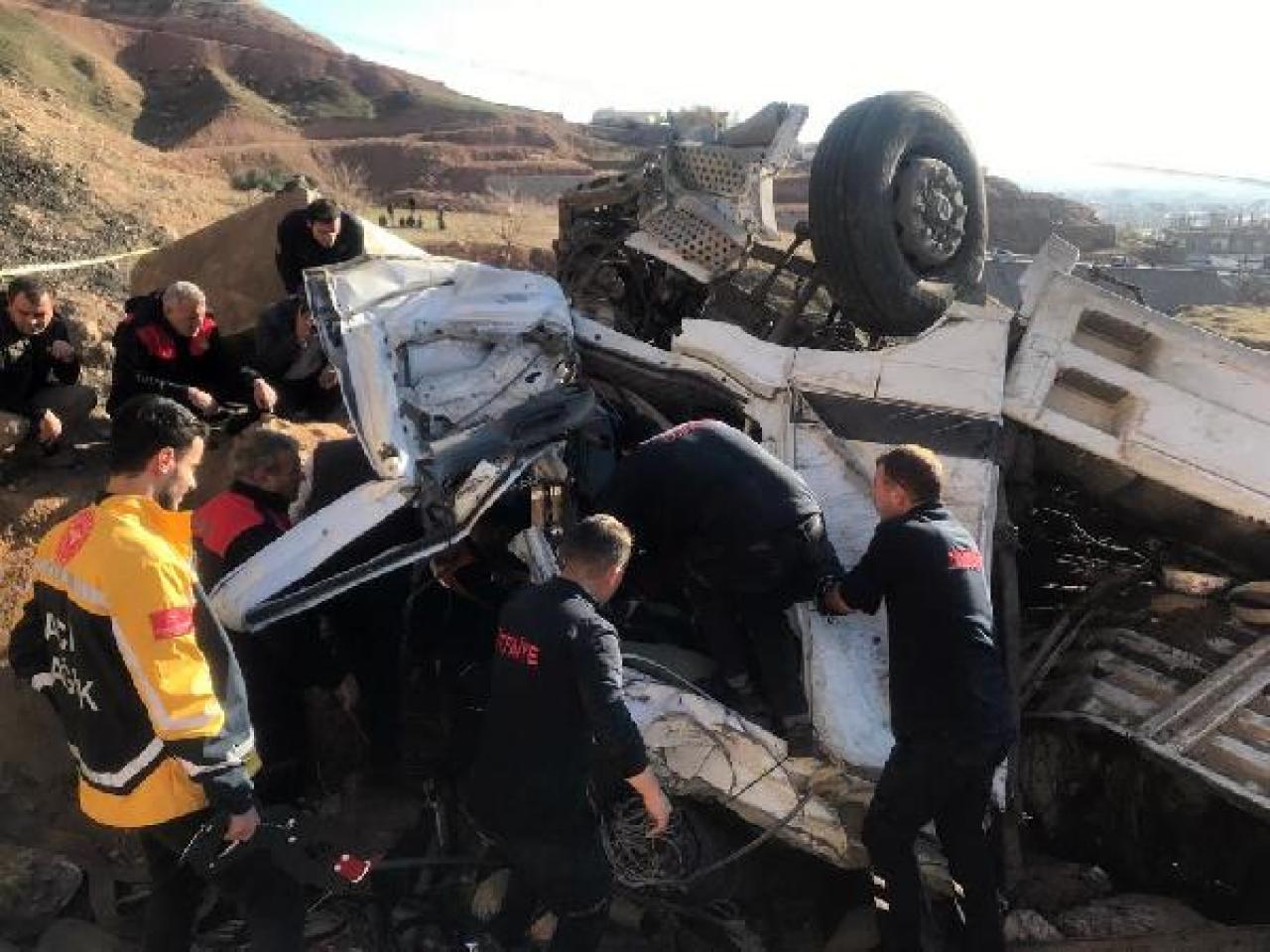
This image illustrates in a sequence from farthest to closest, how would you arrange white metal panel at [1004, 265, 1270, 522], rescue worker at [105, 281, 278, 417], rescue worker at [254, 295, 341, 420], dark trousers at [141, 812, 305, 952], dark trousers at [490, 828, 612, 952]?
1. rescue worker at [254, 295, 341, 420]
2. rescue worker at [105, 281, 278, 417]
3. white metal panel at [1004, 265, 1270, 522]
4. dark trousers at [490, 828, 612, 952]
5. dark trousers at [141, 812, 305, 952]

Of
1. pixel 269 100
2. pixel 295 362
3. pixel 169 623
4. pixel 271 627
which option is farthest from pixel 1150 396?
pixel 269 100

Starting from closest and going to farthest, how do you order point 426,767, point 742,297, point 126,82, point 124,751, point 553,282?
point 124,751
point 426,767
point 553,282
point 742,297
point 126,82

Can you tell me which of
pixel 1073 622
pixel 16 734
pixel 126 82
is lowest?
pixel 126 82

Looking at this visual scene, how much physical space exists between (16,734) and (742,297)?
3.53 metres

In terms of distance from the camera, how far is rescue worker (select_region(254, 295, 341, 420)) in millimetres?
5184

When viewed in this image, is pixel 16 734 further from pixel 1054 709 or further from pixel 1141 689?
pixel 1141 689

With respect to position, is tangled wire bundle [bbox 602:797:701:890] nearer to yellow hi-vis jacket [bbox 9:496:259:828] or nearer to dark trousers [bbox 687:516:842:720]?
dark trousers [bbox 687:516:842:720]

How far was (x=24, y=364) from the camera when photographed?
4879 millimetres

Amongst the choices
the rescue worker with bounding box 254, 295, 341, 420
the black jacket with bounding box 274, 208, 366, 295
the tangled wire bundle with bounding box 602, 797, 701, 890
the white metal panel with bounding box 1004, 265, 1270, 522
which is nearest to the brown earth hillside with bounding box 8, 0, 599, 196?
the black jacket with bounding box 274, 208, 366, 295

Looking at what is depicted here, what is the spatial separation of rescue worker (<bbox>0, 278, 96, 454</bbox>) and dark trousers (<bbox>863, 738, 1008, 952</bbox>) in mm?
3805

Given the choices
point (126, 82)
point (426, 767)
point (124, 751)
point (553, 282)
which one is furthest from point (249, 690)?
point (126, 82)

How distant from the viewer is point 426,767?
3832 mm

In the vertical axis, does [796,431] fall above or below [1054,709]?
above

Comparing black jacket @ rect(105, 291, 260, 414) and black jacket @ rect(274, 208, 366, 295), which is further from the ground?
black jacket @ rect(274, 208, 366, 295)
